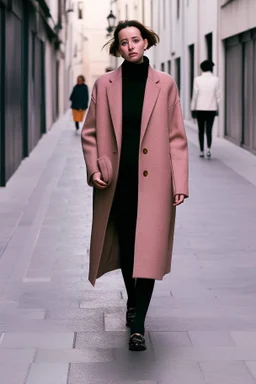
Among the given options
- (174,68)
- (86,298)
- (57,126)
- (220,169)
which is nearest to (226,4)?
(220,169)

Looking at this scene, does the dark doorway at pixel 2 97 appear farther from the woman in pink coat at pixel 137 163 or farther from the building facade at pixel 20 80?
the woman in pink coat at pixel 137 163

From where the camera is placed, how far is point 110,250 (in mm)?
5391

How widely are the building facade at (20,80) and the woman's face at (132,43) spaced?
7.99 meters

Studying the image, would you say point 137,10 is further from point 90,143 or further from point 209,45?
point 90,143

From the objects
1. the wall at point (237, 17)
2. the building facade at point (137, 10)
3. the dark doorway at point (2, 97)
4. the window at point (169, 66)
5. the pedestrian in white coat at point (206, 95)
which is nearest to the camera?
the dark doorway at point (2, 97)

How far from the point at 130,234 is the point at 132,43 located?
1.04 metres

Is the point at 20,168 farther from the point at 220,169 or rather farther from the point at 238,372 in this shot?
the point at 238,372

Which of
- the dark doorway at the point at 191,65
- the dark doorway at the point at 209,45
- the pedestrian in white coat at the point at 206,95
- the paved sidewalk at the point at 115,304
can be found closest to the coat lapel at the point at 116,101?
the paved sidewalk at the point at 115,304

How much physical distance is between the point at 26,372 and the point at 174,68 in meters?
33.0

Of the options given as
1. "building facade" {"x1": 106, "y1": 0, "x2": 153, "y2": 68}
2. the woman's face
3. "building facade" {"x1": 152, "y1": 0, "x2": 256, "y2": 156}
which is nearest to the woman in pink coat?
the woman's face

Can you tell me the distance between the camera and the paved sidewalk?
15.8 ft

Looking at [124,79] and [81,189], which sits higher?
[124,79]

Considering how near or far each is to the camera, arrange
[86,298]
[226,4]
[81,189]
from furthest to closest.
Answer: [226,4] → [81,189] → [86,298]

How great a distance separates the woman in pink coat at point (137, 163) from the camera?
5199 millimetres
